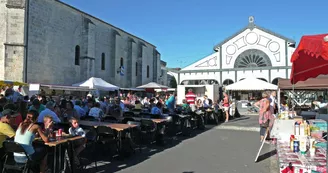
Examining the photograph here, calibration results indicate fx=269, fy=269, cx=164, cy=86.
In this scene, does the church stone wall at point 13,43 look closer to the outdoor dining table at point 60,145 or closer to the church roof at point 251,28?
the outdoor dining table at point 60,145

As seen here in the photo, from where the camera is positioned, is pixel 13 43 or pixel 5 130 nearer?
pixel 5 130

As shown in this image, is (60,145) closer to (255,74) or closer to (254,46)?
(255,74)

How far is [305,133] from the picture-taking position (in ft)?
15.7

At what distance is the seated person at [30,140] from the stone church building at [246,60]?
1156 inches

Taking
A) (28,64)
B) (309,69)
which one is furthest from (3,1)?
(309,69)

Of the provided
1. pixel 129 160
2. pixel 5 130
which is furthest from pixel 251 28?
pixel 5 130

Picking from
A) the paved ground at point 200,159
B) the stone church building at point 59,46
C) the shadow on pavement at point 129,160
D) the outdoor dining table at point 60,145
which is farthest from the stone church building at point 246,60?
the outdoor dining table at point 60,145

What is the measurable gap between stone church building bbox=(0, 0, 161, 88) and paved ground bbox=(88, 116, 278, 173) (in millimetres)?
15591

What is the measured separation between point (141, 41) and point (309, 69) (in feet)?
120

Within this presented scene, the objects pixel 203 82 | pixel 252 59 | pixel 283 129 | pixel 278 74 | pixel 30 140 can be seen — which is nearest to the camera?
pixel 30 140

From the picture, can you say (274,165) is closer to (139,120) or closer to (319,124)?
(319,124)

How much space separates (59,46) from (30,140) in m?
20.6

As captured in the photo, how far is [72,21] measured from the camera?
25172 millimetres

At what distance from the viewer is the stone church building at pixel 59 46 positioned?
19.4m
